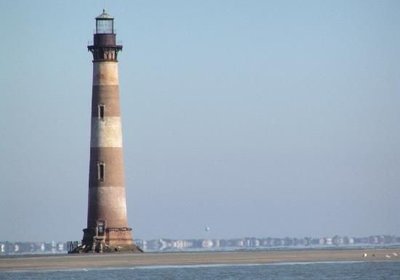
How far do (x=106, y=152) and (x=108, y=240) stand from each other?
412cm

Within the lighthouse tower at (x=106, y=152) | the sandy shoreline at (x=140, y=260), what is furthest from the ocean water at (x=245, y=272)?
the lighthouse tower at (x=106, y=152)

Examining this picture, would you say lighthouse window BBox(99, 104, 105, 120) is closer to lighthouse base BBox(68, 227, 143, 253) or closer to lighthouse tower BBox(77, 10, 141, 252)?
lighthouse tower BBox(77, 10, 141, 252)

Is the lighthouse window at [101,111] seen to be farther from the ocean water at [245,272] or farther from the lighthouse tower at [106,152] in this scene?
the ocean water at [245,272]

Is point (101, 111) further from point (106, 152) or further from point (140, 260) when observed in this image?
point (140, 260)

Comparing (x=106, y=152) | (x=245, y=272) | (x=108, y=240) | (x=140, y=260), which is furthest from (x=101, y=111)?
(x=245, y=272)

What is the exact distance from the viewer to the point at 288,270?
191 ft

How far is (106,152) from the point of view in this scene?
231ft

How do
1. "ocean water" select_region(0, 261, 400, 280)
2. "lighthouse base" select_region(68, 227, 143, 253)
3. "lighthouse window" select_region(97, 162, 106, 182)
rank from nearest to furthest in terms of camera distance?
"ocean water" select_region(0, 261, 400, 280), "lighthouse window" select_region(97, 162, 106, 182), "lighthouse base" select_region(68, 227, 143, 253)

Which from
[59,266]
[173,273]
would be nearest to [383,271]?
[173,273]

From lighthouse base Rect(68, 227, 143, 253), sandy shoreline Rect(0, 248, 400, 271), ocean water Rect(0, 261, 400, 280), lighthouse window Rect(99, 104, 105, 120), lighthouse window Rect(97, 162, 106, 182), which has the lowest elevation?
ocean water Rect(0, 261, 400, 280)

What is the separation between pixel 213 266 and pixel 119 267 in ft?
12.5

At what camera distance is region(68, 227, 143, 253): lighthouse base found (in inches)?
2810

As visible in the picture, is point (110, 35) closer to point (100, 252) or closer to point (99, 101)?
point (99, 101)

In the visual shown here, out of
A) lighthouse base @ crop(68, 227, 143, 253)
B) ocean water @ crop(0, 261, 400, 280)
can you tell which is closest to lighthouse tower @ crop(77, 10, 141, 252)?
lighthouse base @ crop(68, 227, 143, 253)
